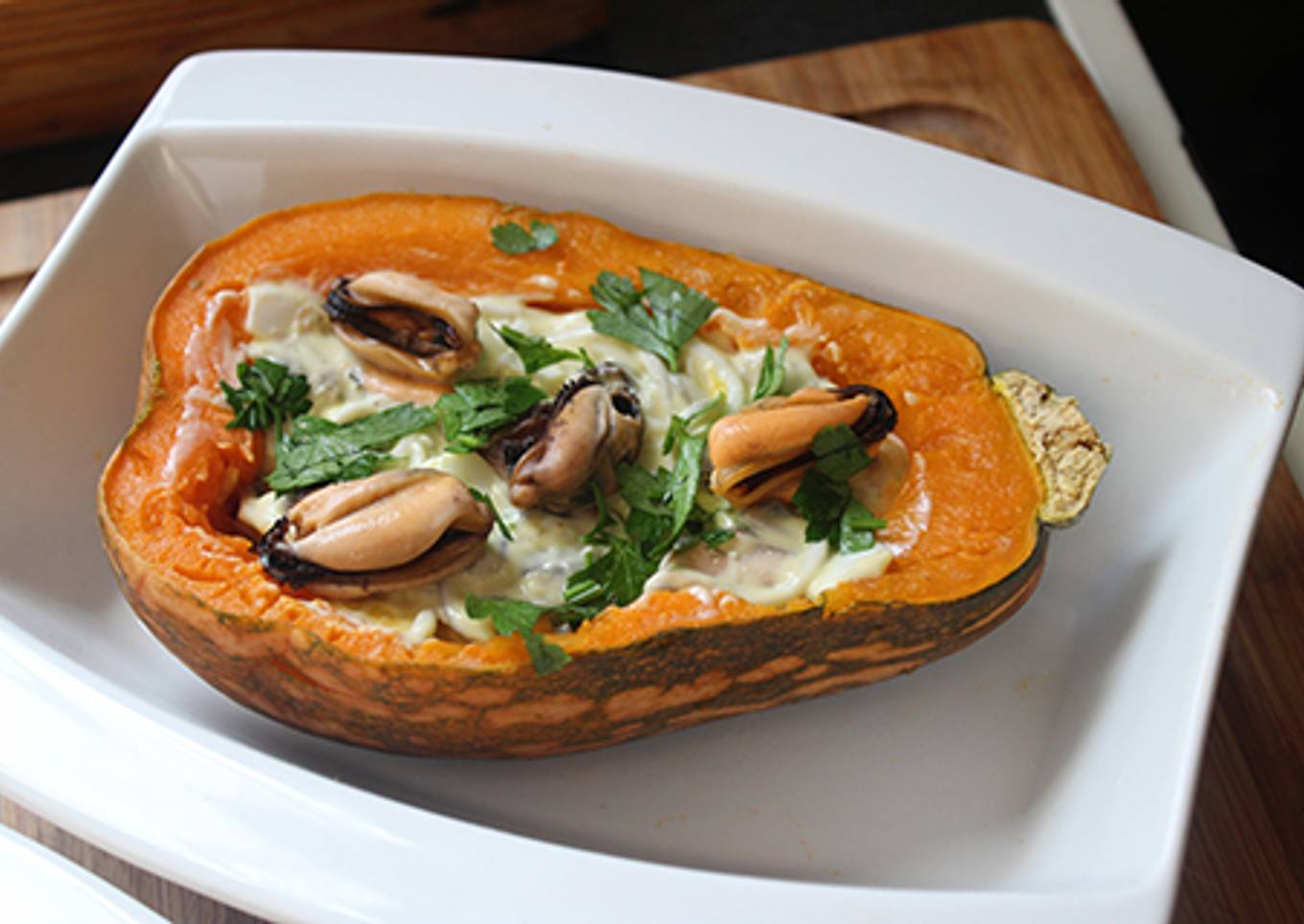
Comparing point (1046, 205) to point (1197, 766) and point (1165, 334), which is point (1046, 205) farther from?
point (1197, 766)

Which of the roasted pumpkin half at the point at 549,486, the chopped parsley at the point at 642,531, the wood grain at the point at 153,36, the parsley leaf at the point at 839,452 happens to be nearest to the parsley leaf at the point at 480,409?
the roasted pumpkin half at the point at 549,486

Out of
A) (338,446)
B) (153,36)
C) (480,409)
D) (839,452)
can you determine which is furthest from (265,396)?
(153,36)

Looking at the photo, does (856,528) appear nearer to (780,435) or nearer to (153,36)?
(780,435)

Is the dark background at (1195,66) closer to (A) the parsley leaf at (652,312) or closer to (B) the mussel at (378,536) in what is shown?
(A) the parsley leaf at (652,312)

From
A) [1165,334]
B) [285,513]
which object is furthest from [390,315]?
[1165,334]

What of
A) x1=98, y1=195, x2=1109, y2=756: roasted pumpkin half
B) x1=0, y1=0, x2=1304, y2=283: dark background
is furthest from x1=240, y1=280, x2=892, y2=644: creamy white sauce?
x1=0, y1=0, x2=1304, y2=283: dark background

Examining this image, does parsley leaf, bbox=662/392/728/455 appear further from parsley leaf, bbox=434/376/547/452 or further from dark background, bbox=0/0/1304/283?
dark background, bbox=0/0/1304/283
